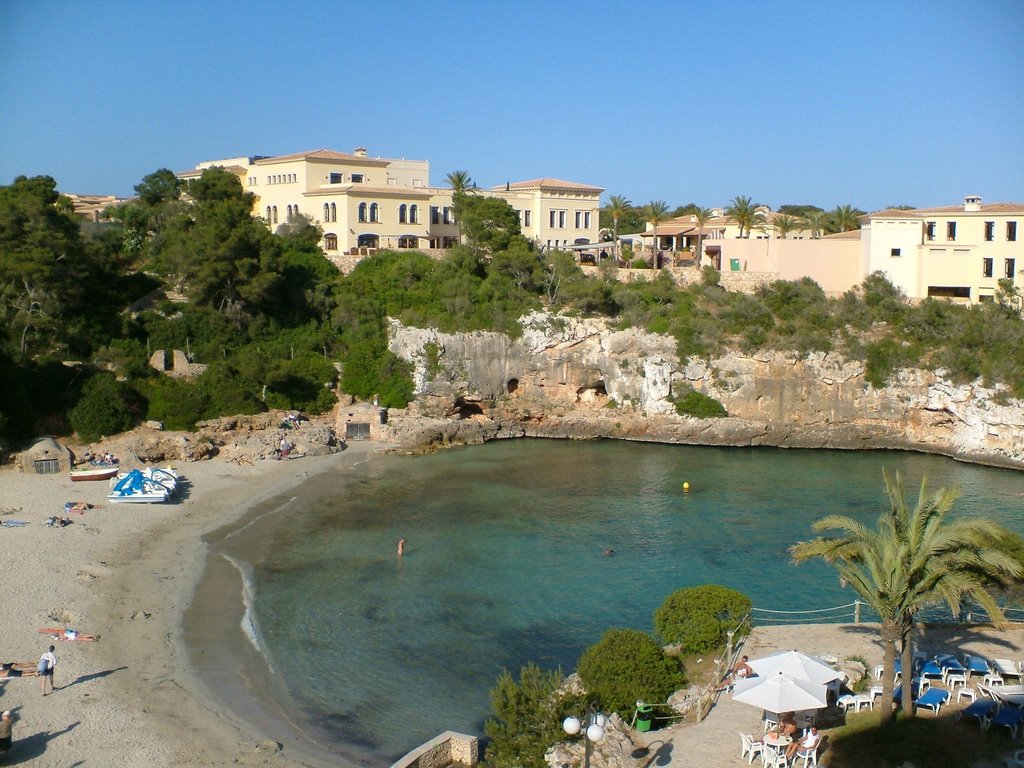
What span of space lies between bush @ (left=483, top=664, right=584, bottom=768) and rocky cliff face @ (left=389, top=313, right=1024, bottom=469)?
1055 inches

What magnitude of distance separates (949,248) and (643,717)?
40580 millimetres

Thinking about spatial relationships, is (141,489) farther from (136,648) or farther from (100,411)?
(136,648)

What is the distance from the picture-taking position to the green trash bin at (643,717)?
630 inches

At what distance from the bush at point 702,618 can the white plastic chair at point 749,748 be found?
13.8 feet

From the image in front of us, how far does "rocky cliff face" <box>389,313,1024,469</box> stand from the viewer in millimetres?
43844

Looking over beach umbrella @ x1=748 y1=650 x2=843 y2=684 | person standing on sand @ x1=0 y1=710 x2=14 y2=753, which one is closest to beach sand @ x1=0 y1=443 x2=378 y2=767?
person standing on sand @ x1=0 y1=710 x2=14 y2=753

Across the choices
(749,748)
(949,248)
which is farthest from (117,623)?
(949,248)

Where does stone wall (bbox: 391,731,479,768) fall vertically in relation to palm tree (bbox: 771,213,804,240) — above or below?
below

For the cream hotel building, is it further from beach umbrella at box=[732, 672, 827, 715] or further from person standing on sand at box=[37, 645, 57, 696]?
beach umbrella at box=[732, 672, 827, 715]

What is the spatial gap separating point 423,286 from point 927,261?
2642 cm

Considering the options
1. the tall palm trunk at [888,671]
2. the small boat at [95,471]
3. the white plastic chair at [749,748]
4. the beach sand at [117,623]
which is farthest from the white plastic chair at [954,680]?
the small boat at [95,471]

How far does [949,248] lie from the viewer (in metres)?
48.8

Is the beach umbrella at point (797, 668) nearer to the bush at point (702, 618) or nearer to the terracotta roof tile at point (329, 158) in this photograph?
the bush at point (702, 618)

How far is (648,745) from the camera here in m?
15.1
